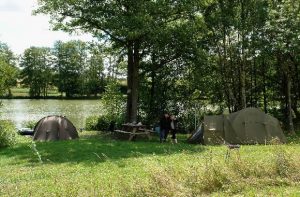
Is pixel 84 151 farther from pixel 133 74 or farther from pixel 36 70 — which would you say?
pixel 36 70

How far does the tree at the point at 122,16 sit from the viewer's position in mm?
24656

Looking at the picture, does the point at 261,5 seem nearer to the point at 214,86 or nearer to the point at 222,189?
the point at 214,86

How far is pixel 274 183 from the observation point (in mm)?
10336

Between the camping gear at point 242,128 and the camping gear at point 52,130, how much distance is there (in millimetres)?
8203

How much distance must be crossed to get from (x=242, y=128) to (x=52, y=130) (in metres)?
10.6

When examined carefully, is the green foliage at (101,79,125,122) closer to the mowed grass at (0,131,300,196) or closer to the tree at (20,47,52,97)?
the mowed grass at (0,131,300,196)

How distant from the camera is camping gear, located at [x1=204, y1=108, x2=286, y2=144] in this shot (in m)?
22.3

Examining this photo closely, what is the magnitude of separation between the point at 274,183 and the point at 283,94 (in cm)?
2498

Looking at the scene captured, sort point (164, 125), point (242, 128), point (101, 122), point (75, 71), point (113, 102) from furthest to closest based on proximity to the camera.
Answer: point (75, 71) < point (113, 102) < point (101, 122) < point (164, 125) < point (242, 128)

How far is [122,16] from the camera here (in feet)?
82.2

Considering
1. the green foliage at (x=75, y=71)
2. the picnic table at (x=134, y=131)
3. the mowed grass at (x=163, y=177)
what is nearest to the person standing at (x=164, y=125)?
the picnic table at (x=134, y=131)

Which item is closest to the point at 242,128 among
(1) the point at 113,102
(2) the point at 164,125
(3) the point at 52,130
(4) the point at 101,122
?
(2) the point at 164,125

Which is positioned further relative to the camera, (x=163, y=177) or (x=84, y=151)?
(x=84, y=151)

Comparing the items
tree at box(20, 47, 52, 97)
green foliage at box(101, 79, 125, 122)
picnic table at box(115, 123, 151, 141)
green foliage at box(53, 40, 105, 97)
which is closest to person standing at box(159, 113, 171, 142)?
picnic table at box(115, 123, 151, 141)
